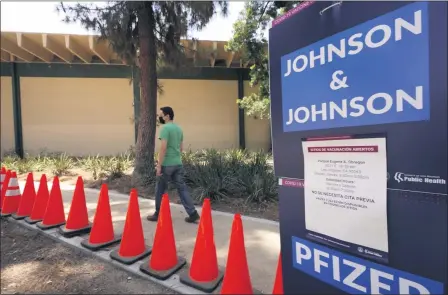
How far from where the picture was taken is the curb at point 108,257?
3.06m

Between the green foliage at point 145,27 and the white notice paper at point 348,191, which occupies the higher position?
the green foliage at point 145,27

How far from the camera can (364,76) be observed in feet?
5.72

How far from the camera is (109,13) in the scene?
784 cm

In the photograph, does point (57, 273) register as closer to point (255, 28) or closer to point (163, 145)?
point (163, 145)

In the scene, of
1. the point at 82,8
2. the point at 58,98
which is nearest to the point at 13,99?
the point at 58,98

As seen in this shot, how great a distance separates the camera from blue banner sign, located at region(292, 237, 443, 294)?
1.66 metres

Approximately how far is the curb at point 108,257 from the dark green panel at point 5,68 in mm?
12323

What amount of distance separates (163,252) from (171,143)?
6.21ft

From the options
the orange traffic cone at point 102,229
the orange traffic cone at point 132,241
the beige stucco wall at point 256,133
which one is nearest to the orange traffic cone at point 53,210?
the orange traffic cone at point 102,229

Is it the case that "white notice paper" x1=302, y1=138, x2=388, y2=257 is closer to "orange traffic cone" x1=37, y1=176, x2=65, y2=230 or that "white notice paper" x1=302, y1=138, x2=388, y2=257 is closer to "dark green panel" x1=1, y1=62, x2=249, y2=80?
"orange traffic cone" x1=37, y1=176, x2=65, y2=230

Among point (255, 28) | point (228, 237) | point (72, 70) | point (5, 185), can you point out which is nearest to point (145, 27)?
point (255, 28)

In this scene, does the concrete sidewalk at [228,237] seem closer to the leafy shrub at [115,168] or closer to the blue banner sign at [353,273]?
the blue banner sign at [353,273]

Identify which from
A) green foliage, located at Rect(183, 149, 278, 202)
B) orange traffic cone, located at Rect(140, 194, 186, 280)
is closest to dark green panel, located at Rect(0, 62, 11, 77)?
green foliage, located at Rect(183, 149, 278, 202)

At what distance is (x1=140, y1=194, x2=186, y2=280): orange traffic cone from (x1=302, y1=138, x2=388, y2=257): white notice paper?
5.56ft
